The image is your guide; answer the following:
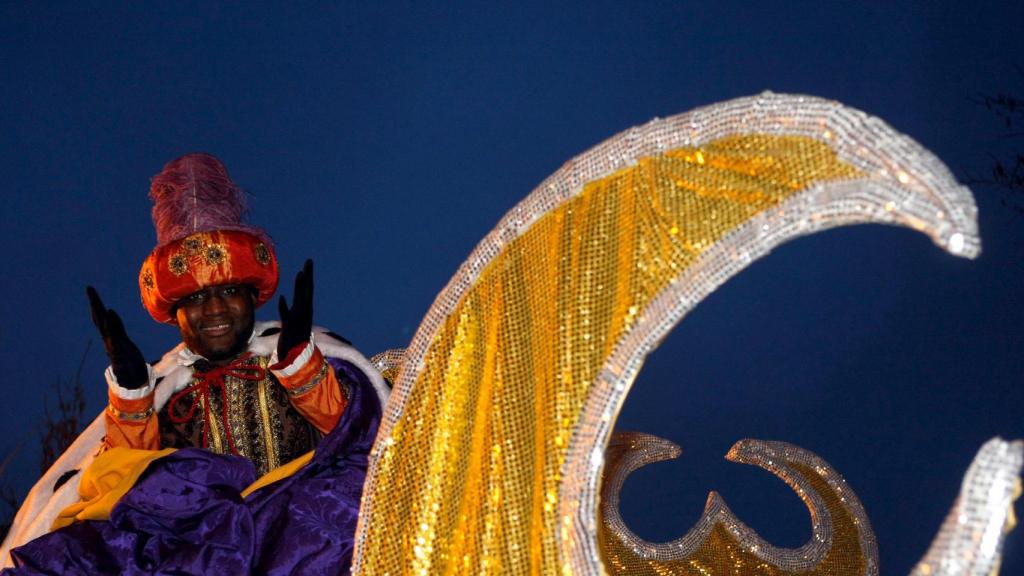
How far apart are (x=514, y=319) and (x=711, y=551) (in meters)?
1.08

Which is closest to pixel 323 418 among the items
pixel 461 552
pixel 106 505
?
pixel 106 505

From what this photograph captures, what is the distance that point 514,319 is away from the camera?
4.41ft

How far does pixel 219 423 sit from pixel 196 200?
47 cm

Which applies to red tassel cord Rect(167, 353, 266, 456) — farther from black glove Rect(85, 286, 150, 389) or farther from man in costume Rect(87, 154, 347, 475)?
black glove Rect(85, 286, 150, 389)

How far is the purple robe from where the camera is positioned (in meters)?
1.68

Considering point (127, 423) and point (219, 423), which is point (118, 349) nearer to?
point (127, 423)

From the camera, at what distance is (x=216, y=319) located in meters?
2.17

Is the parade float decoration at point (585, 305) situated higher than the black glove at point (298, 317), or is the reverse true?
the black glove at point (298, 317)

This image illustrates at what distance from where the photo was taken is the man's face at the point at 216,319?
217cm

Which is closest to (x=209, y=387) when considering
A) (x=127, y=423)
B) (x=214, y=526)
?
(x=127, y=423)

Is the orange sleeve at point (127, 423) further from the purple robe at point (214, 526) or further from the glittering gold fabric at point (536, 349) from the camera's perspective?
the glittering gold fabric at point (536, 349)

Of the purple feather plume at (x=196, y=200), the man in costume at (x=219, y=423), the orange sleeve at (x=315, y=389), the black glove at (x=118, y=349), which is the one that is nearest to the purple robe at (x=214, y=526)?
the man in costume at (x=219, y=423)

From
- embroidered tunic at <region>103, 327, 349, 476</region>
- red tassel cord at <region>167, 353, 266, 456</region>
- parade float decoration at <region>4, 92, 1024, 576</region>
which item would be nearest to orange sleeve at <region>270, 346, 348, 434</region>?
embroidered tunic at <region>103, 327, 349, 476</region>

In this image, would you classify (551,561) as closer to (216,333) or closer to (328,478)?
(328,478)
